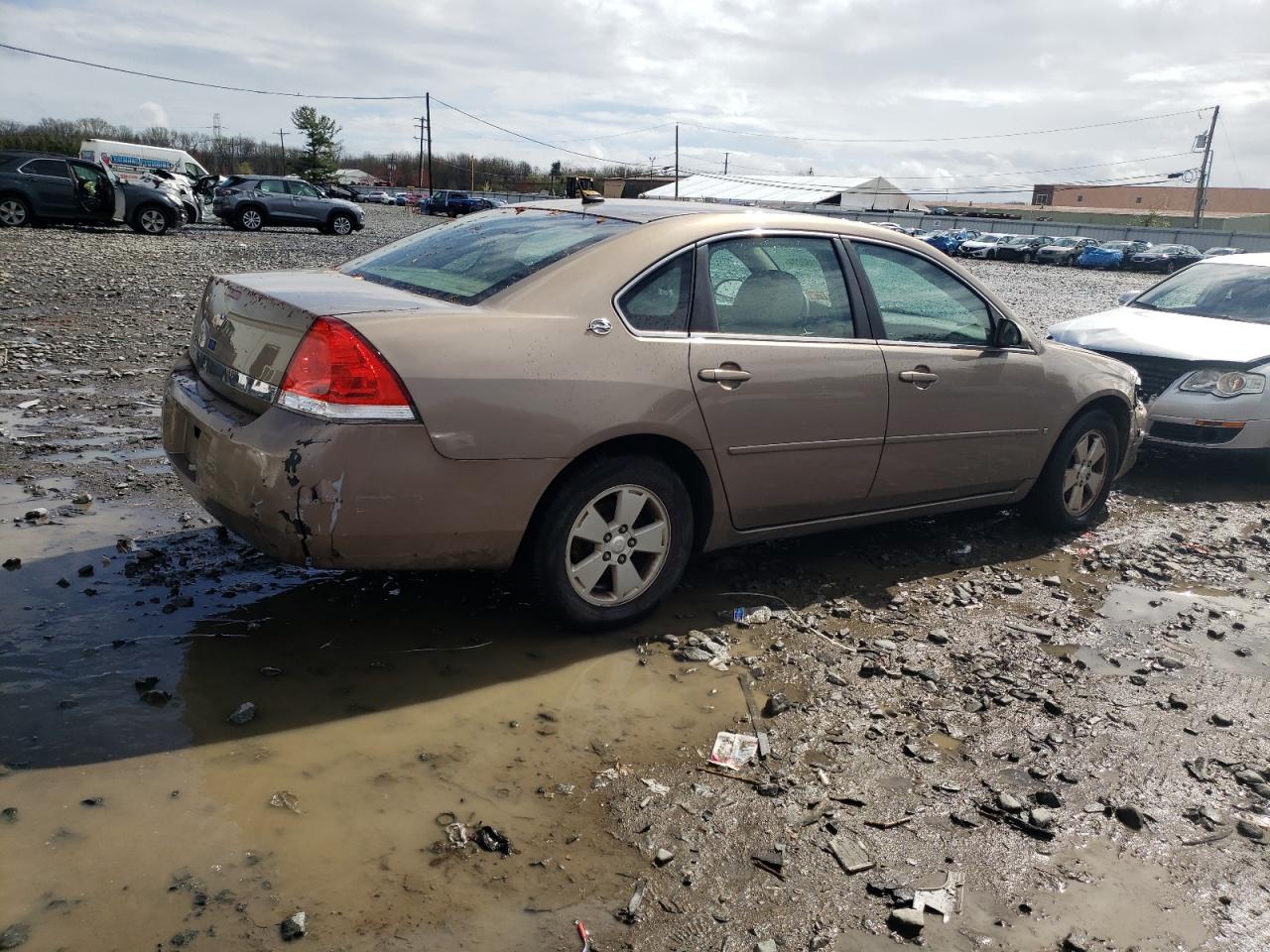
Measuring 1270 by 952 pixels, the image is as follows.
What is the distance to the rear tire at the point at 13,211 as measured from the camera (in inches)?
843

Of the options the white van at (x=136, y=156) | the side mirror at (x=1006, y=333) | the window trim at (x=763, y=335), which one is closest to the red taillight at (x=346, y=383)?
the window trim at (x=763, y=335)

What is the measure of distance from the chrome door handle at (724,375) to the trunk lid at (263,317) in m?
0.99

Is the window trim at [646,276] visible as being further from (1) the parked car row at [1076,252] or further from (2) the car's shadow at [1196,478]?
(1) the parked car row at [1076,252]

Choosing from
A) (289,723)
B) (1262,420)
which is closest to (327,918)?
(289,723)

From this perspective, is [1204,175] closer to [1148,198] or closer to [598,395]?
[1148,198]

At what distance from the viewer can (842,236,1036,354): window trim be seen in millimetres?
4551

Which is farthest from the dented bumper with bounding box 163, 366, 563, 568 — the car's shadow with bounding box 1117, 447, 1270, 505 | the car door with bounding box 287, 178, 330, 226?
the car door with bounding box 287, 178, 330, 226

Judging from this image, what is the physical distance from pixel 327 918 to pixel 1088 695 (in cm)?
287

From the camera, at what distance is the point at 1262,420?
23.2 ft

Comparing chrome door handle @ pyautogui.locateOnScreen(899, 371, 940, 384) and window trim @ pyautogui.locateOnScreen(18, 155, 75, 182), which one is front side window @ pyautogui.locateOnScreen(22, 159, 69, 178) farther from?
chrome door handle @ pyautogui.locateOnScreen(899, 371, 940, 384)

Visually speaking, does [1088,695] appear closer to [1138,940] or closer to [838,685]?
[838,685]

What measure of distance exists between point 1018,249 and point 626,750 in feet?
174

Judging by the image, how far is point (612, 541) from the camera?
3852mm

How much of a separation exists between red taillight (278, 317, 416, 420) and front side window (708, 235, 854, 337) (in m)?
1.39
